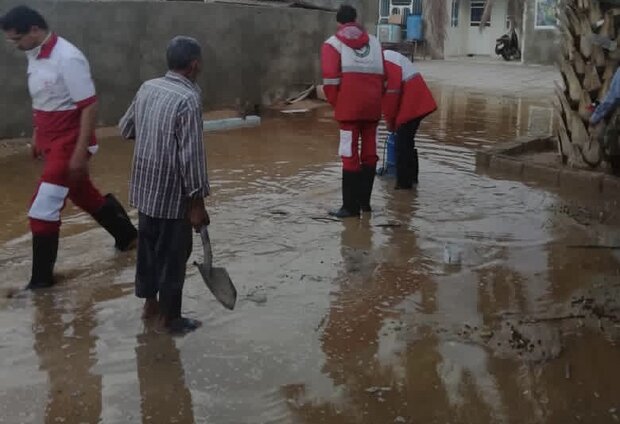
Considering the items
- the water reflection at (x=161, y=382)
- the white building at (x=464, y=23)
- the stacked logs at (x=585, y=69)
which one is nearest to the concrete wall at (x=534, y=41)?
the white building at (x=464, y=23)

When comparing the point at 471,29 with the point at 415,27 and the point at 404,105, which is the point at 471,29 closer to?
the point at 415,27

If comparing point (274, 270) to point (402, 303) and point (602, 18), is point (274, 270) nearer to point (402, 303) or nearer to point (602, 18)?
point (402, 303)

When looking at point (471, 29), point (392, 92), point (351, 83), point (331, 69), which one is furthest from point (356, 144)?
point (471, 29)

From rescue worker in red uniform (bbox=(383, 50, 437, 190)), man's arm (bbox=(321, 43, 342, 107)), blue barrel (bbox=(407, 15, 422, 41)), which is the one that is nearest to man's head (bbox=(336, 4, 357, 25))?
man's arm (bbox=(321, 43, 342, 107))

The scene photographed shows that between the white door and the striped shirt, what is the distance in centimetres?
3040

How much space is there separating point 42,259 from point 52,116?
88 centimetres

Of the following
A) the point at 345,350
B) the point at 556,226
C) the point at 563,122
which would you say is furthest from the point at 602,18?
the point at 345,350

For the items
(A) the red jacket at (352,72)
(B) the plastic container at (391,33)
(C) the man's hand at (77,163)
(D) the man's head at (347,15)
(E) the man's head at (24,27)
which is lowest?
(C) the man's hand at (77,163)

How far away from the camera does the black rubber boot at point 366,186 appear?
6828 mm

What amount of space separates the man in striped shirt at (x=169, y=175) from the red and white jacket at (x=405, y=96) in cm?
353

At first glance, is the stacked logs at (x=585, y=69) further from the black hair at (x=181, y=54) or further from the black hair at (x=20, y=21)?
the black hair at (x=20, y=21)

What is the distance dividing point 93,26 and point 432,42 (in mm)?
22448

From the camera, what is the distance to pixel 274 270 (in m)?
5.37

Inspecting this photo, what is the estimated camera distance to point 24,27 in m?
4.67
